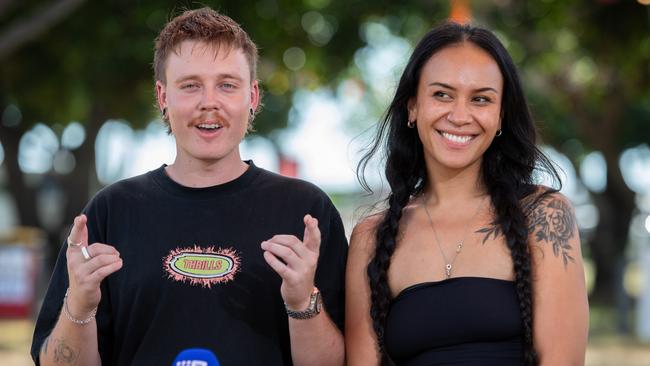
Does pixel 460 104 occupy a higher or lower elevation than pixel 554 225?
higher

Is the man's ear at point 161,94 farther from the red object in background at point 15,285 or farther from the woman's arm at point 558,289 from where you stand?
the red object in background at point 15,285

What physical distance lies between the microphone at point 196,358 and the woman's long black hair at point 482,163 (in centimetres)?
60

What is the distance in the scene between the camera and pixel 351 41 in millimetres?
18703

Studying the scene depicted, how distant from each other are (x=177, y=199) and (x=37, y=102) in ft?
62.6

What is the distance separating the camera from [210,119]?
12.4 feet

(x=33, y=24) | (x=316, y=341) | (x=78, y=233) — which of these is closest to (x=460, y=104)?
(x=316, y=341)

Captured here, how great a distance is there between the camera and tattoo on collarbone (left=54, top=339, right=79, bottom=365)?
3701mm

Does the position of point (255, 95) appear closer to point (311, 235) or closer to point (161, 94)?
point (161, 94)

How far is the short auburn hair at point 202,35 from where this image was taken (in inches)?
153

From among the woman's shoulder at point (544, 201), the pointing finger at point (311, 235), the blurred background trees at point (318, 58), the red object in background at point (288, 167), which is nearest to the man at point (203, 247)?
the pointing finger at point (311, 235)

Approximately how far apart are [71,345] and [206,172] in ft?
2.52

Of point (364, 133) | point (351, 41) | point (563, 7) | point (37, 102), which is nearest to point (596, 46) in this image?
point (563, 7)

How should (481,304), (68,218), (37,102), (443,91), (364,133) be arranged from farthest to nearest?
(68,218) < (37,102) < (364,133) < (443,91) < (481,304)

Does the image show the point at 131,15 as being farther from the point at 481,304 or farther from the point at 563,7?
the point at 481,304
